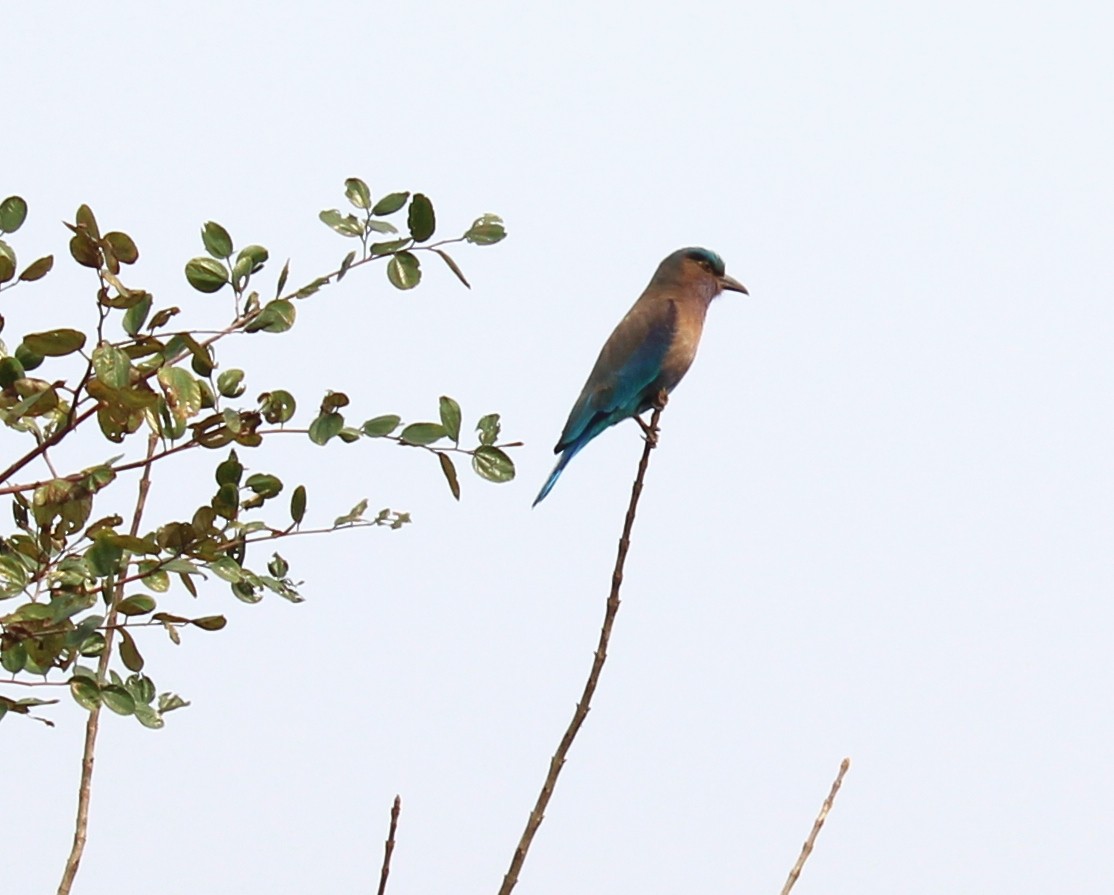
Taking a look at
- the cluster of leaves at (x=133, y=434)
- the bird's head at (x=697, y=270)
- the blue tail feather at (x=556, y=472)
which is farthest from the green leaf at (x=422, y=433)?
the bird's head at (x=697, y=270)

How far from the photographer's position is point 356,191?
2596mm

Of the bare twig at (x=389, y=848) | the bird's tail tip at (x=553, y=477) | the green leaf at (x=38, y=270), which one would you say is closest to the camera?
the bare twig at (x=389, y=848)

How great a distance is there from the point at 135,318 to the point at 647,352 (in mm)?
4711

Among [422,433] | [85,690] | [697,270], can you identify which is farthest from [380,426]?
[697,270]

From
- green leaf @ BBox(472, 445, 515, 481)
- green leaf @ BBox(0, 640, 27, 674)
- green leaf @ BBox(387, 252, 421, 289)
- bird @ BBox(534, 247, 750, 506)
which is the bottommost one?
green leaf @ BBox(0, 640, 27, 674)

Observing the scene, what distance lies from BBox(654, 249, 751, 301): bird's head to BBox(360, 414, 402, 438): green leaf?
507cm

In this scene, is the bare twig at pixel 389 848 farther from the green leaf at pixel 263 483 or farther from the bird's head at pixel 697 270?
the bird's head at pixel 697 270

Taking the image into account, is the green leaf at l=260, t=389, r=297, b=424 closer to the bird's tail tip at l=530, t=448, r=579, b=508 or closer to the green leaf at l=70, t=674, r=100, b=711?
A: the green leaf at l=70, t=674, r=100, b=711

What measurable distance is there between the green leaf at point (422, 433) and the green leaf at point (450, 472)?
0.04m

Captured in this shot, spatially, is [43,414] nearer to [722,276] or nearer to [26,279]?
[26,279]

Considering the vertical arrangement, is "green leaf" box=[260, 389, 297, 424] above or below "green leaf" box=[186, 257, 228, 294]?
below

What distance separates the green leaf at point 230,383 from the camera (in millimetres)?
2467

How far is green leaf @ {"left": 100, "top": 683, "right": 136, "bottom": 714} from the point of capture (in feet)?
7.59

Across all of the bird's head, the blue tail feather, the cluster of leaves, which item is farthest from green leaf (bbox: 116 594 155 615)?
the bird's head
